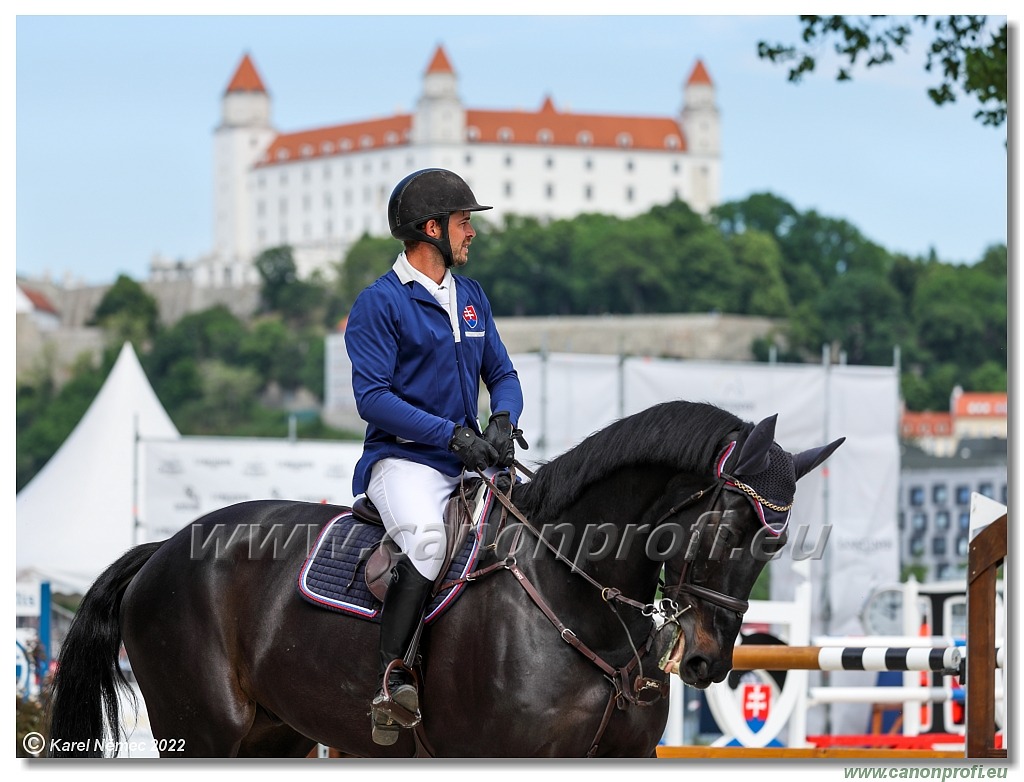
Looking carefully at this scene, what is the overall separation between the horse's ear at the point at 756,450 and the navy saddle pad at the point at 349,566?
750 millimetres

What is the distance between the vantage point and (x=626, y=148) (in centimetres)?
A: 14125

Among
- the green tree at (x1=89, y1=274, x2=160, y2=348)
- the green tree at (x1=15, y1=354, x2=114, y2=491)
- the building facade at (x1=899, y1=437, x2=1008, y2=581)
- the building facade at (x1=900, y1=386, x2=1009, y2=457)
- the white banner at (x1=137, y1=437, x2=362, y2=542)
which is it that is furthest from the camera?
the green tree at (x1=89, y1=274, x2=160, y2=348)

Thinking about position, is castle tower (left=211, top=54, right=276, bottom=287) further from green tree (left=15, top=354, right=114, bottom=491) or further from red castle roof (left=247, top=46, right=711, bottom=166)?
green tree (left=15, top=354, right=114, bottom=491)

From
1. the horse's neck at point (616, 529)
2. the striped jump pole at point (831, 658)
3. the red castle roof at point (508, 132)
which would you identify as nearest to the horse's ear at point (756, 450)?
the horse's neck at point (616, 529)

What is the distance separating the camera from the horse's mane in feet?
13.3

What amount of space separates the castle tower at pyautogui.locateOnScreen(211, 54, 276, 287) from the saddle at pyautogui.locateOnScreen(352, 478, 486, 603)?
136 meters

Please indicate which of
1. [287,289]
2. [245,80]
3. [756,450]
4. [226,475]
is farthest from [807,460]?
[245,80]

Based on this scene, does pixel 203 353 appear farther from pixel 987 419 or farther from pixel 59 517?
pixel 59 517

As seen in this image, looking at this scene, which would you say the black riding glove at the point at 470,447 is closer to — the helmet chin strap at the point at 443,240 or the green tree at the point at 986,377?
the helmet chin strap at the point at 443,240

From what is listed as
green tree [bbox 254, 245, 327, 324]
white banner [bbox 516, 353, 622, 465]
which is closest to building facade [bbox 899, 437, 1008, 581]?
white banner [bbox 516, 353, 622, 465]

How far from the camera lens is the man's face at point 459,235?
4.45m

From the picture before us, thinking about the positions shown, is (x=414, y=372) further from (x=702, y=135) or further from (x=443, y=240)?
(x=702, y=135)
